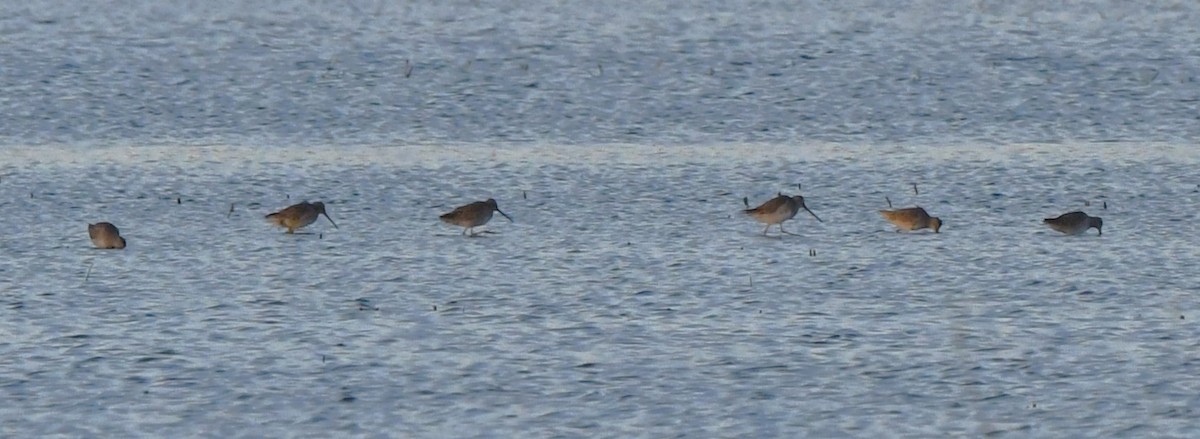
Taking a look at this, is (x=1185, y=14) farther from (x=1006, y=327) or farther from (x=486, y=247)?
(x=1006, y=327)

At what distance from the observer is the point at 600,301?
1322cm

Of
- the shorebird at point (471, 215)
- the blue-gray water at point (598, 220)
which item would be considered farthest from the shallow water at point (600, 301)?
the shorebird at point (471, 215)

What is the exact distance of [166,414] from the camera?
398 inches

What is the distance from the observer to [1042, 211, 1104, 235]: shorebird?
15852mm

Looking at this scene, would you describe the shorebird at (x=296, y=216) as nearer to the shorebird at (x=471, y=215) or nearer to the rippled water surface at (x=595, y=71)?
the shorebird at (x=471, y=215)

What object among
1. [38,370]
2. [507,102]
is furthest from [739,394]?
[507,102]

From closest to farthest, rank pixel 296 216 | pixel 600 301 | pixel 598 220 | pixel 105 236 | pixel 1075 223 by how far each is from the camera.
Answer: pixel 600 301, pixel 105 236, pixel 1075 223, pixel 296 216, pixel 598 220

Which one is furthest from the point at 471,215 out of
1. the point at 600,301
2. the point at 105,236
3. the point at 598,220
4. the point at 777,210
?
the point at 600,301

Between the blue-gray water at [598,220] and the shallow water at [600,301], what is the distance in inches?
1.7

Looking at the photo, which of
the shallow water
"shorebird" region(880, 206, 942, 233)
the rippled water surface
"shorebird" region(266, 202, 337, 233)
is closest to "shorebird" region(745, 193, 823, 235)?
the shallow water

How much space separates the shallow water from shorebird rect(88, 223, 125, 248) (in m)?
0.17

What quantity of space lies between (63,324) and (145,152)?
8821 mm

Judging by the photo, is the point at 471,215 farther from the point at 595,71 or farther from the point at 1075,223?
the point at 595,71

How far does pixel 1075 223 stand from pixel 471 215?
4.42 m
